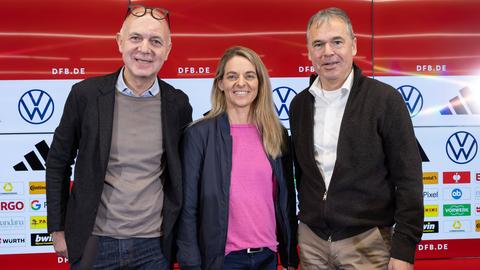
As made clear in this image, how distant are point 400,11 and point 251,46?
1066 millimetres

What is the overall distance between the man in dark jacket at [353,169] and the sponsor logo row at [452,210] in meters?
1.58

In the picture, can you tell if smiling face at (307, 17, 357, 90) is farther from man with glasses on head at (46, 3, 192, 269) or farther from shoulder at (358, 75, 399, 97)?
man with glasses on head at (46, 3, 192, 269)

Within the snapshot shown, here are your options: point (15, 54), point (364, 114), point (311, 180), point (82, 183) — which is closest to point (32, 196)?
point (15, 54)

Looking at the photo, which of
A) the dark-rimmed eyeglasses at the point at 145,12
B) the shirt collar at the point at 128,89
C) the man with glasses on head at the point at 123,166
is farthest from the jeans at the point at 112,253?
the dark-rimmed eyeglasses at the point at 145,12

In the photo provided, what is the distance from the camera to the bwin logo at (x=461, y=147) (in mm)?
3426

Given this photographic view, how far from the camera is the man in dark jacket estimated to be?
6.22 feet

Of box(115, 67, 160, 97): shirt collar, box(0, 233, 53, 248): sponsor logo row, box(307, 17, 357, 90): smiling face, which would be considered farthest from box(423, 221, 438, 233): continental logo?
box(0, 233, 53, 248): sponsor logo row

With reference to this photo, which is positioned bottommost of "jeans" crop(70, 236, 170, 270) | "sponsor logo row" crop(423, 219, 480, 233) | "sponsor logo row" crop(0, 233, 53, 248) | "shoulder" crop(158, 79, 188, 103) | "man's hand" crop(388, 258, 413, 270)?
"sponsor logo row" crop(423, 219, 480, 233)

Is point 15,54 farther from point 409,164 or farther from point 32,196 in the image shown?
point 409,164

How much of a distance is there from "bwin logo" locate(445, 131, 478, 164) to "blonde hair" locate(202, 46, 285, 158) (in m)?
1.77

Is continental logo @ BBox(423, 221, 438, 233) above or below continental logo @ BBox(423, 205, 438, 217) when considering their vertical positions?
below

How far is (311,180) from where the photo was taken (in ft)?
6.72

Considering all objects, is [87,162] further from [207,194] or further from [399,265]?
[399,265]

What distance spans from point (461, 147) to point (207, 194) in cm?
222
